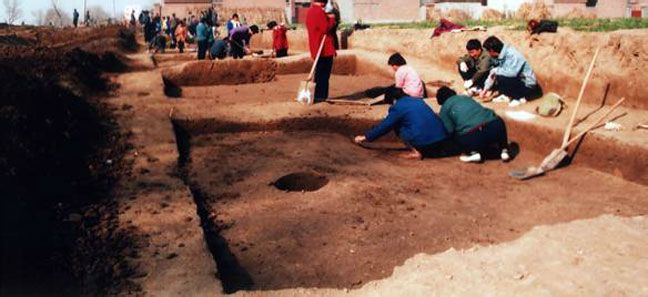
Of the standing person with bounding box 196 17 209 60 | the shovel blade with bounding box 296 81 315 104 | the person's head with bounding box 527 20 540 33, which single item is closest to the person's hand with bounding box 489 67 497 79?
the person's head with bounding box 527 20 540 33

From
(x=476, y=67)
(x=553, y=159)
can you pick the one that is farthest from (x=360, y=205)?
(x=476, y=67)

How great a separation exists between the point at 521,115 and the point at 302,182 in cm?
299

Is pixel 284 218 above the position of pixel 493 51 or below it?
below

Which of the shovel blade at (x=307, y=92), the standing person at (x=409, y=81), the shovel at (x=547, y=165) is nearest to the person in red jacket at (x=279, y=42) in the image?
the shovel blade at (x=307, y=92)

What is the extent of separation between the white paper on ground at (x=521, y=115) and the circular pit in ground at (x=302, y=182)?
2682 millimetres

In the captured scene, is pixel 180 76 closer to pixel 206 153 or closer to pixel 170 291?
pixel 206 153

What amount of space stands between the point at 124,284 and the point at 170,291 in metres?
0.32

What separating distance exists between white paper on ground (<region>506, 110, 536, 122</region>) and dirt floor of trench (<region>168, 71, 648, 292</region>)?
44cm

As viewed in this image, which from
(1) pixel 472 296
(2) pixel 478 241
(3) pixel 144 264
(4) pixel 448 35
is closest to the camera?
(1) pixel 472 296

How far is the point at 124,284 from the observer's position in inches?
130

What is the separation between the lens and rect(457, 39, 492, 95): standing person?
7503 millimetres

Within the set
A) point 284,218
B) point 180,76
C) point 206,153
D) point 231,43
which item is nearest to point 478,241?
point 284,218

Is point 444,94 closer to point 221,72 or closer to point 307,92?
point 307,92

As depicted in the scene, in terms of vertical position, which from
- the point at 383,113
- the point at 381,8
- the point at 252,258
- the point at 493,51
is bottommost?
the point at 252,258
